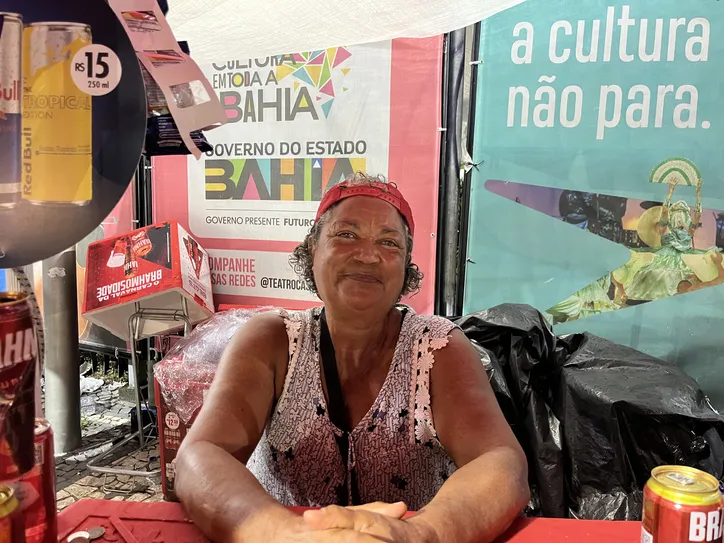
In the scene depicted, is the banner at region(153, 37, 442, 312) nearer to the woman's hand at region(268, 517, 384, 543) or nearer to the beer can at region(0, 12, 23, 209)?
the woman's hand at region(268, 517, 384, 543)

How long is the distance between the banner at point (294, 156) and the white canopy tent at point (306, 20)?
61 cm

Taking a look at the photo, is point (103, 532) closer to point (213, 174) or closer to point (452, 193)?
point (452, 193)

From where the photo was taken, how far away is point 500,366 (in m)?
2.21

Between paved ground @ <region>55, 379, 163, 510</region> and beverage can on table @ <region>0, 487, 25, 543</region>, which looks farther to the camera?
paved ground @ <region>55, 379, 163, 510</region>

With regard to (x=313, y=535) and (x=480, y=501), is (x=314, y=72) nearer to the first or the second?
(x=480, y=501)

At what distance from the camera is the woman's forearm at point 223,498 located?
0.93 metres

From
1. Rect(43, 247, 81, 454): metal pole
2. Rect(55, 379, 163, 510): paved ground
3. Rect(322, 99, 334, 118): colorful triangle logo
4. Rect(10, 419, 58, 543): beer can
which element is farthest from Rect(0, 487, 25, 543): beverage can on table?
Rect(43, 247, 81, 454): metal pole

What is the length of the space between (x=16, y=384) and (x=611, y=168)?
100 inches

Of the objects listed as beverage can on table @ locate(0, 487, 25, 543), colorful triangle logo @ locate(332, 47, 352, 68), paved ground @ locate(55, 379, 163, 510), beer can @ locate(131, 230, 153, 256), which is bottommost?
paved ground @ locate(55, 379, 163, 510)

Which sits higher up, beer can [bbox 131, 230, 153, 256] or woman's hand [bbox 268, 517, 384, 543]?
beer can [bbox 131, 230, 153, 256]

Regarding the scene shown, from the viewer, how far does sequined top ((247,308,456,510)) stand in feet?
4.65

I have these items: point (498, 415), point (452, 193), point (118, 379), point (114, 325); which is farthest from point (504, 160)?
point (118, 379)

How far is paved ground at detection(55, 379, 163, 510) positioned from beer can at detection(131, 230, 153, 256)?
44.2 inches

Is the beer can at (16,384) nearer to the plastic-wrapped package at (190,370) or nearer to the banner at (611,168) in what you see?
the plastic-wrapped package at (190,370)
